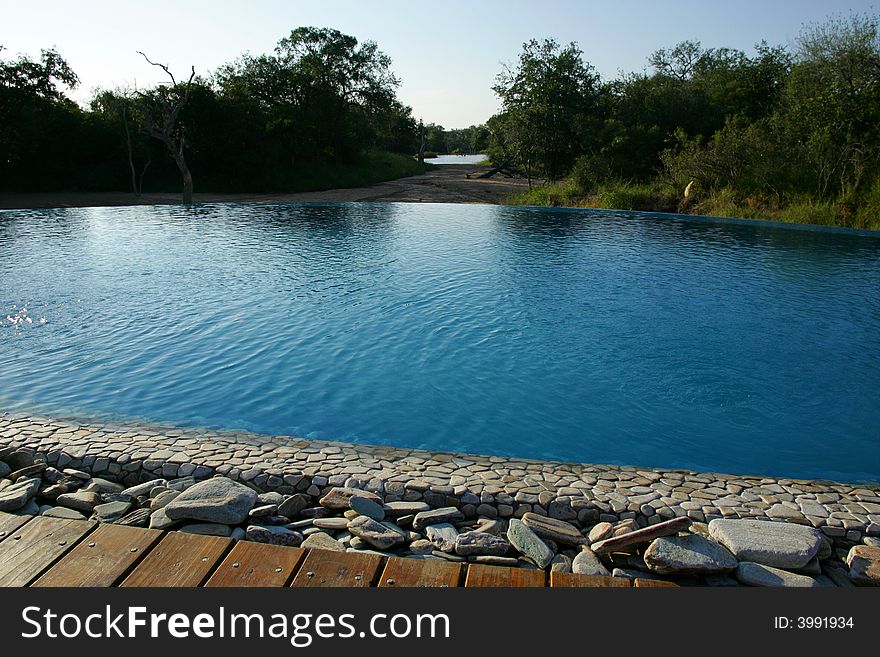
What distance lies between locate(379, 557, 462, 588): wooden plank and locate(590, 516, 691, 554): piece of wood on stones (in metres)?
1.00

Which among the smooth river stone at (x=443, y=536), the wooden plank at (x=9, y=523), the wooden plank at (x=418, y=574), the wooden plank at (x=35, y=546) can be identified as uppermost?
the wooden plank at (x=35, y=546)

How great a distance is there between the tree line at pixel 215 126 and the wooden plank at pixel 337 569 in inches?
885

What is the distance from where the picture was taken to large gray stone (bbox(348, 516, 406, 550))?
11.7ft

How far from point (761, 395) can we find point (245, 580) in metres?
5.65

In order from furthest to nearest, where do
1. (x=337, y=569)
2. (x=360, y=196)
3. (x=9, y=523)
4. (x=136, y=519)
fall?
(x=360, y=196) → (x=136, y=519) → (x=9, y=523) → (x=337, y=569)

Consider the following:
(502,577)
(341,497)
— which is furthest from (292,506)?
(502,577)

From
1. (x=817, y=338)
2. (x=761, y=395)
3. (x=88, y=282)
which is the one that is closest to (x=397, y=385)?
(x=761, y=395)

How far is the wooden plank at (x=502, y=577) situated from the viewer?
282 cm

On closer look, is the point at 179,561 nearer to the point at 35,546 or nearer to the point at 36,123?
the point at 35,546

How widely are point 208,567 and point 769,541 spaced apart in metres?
3.10

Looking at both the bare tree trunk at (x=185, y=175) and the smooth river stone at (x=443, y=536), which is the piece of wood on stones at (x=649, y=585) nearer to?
the smooth river stone at (x=443, y=536)

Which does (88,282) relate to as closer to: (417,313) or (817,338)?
(417,313)

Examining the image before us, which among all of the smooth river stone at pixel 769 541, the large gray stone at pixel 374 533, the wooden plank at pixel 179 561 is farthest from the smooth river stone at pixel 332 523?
the smooth river stone at pixel 769 541

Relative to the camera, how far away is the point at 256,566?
284 centimetres
